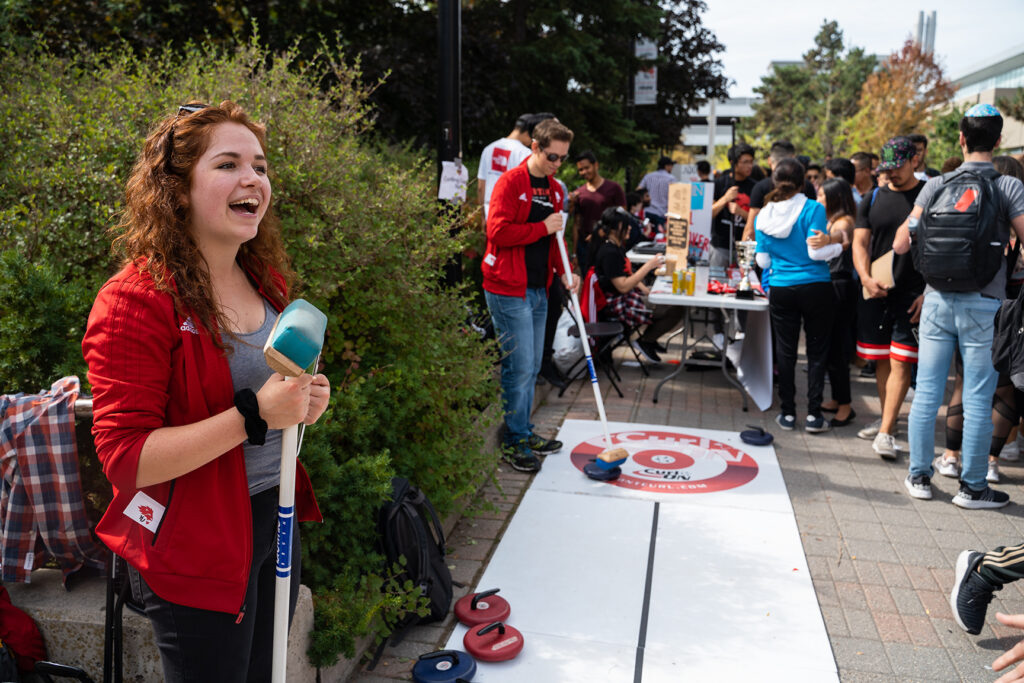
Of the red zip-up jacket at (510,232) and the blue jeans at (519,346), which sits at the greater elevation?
the red zip-up jacket at (510,232)

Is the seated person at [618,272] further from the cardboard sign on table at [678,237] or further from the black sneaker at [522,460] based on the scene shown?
the black sneaker at [522,460]

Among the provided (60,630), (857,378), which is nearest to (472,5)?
(857,378)

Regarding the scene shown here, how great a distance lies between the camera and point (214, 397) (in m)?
1.77

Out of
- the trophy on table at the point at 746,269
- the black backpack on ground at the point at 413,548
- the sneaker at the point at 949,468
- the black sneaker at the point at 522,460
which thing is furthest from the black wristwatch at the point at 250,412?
the trophy on table at the point at 746,269

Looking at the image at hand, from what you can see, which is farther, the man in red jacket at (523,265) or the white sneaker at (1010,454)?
the white sneaker at (1010,454)

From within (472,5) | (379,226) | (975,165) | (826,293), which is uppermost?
(472,5)

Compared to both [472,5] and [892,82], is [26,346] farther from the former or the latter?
[892,82]

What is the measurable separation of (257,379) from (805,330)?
5.38m

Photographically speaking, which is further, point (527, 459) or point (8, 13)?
point (8, 13)

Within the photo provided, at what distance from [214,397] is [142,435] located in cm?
18

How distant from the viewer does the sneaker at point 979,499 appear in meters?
4.88

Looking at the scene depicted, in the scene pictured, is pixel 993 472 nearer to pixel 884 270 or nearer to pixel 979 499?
pixel 979 499

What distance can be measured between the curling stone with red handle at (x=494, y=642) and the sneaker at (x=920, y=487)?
3.05 meters

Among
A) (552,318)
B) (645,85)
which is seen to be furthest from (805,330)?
(645,85)
